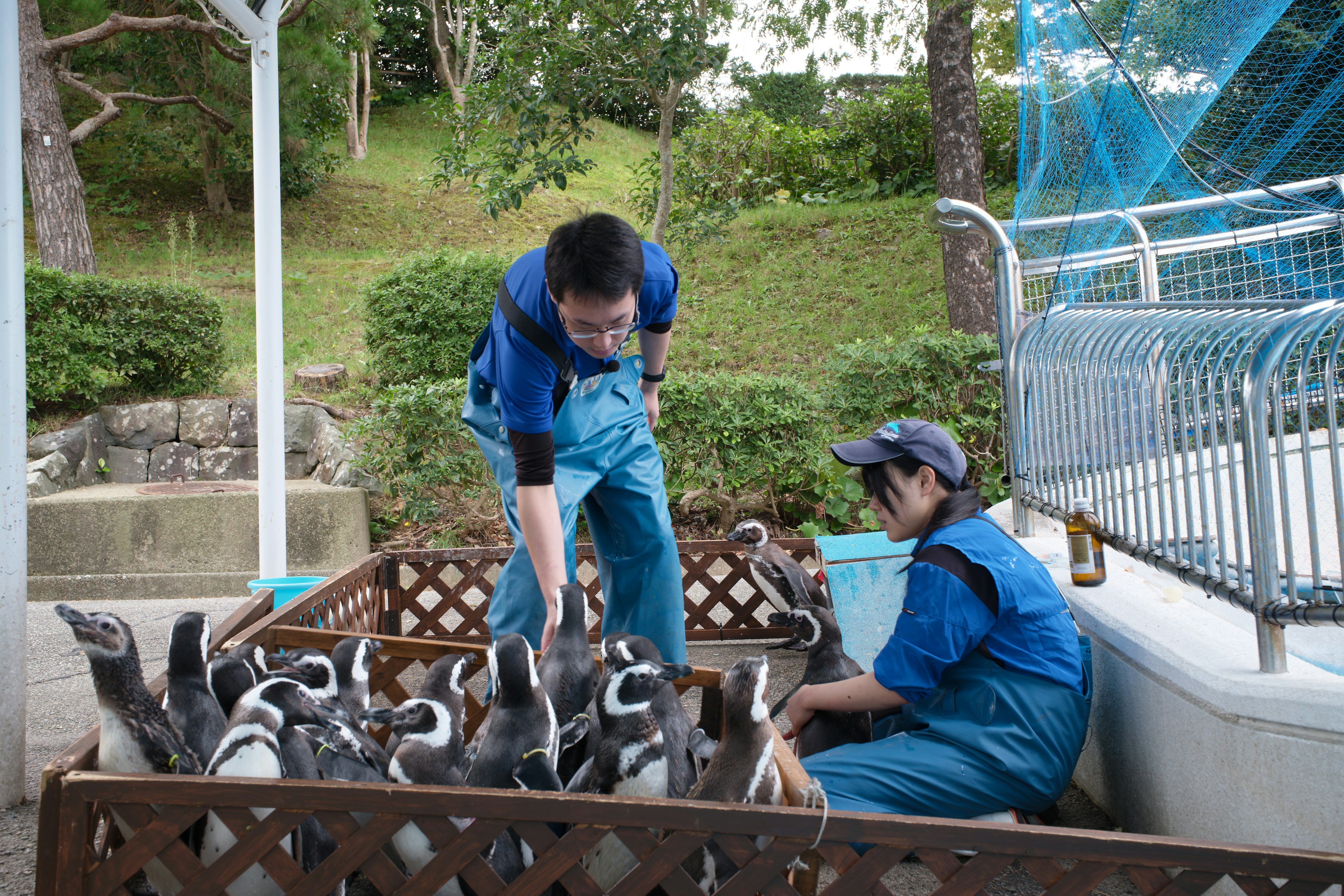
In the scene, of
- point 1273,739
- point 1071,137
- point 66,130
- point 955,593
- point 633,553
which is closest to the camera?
point 1273,739

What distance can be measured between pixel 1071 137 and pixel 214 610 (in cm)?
541

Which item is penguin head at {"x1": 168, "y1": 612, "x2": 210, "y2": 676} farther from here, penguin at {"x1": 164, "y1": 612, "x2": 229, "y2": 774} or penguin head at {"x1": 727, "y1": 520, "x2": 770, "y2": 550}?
penguin head at {"x1": 727, "y1": 520, "x2": 770, "y2": 550}

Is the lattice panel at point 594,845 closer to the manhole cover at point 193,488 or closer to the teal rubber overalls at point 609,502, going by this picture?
the teal rubber overalls at point 609,502

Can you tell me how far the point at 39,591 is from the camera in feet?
20.2

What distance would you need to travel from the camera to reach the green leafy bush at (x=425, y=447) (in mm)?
5723

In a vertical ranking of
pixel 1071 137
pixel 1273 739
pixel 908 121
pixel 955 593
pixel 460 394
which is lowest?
pixel 1273 739

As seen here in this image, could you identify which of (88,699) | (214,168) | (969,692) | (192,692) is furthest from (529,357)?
(214,168)

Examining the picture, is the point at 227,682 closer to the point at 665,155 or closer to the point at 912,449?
the point at 912,449

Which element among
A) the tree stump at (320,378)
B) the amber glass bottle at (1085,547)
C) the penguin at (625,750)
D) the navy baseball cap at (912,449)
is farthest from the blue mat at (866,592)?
the tree stump at (320,378)

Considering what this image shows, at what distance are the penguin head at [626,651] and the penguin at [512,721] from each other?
210mm

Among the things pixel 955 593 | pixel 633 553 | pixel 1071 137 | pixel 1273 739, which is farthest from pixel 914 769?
pixel 1071 137

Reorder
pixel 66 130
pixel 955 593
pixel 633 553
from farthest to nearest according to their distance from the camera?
pixel 66 130 < pixel 633 553 < pixel 955 593

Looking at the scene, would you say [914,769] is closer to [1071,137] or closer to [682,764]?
[682,764]

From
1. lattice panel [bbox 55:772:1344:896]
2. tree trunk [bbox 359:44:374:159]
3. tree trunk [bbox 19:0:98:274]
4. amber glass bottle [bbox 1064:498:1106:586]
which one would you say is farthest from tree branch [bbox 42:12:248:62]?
tree trunk [bbox 359:44:374:159]
